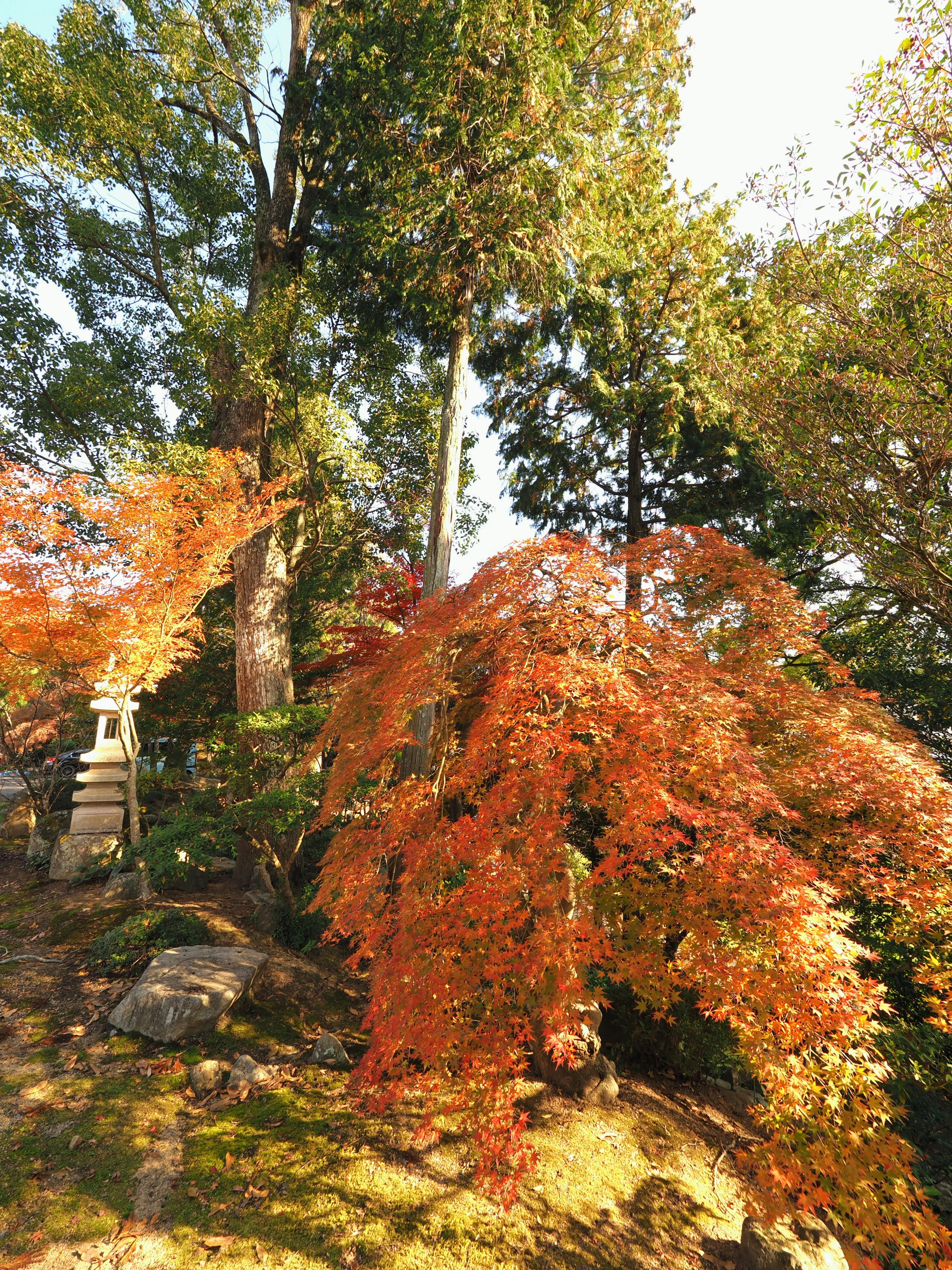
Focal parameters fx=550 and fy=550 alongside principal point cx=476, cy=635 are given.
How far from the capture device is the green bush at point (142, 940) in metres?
5.10

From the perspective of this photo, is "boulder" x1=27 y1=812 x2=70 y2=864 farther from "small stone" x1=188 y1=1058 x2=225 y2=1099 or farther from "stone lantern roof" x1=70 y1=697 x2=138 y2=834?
"small stone" x1=188 y1=1058 x2=225 y2=1099

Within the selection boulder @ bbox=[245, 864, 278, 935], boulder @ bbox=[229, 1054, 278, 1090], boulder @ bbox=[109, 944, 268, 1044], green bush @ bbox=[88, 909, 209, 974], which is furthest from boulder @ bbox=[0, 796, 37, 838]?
boulder @ bbox=[229, 1054, 278, 1090]

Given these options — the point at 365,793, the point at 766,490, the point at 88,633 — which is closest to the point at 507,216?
the point at 766,490

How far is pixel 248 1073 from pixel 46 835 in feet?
21.0

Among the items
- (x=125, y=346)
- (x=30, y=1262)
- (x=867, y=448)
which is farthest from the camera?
(x=125, y=346)

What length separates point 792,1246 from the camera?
2992 mm

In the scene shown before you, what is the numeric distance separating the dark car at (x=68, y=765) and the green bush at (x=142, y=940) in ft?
23.4

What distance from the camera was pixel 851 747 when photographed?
11.7 ft

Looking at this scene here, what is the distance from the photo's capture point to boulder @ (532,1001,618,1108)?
14.2 ft

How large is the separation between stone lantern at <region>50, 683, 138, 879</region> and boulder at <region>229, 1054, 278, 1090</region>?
406 centimetres

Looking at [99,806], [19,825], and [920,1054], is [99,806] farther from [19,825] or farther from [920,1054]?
[920,1054]

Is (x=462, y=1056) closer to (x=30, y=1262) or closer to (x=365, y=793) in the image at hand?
(x=365, y=793)

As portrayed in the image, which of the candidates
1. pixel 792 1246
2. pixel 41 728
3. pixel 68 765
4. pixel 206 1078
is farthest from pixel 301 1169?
pixel 68 765

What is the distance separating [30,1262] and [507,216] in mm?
8666
